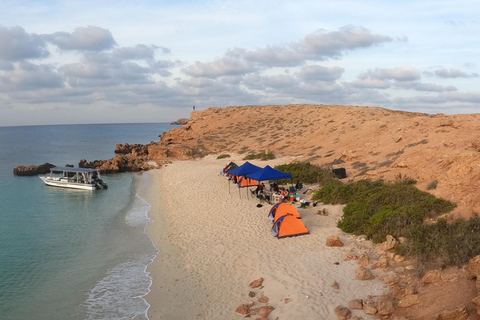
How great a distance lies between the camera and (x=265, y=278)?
10273 mm

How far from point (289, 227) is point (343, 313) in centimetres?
550

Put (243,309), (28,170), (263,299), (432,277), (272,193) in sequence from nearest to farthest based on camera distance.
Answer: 1. (432,277)
2. (243,309)
3. (263,299)
4. (272,193)
5. (28,170)

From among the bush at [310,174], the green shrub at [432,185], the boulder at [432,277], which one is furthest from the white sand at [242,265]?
the bush at [310,174]

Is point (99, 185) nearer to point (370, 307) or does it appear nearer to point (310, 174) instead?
point (310, 174)

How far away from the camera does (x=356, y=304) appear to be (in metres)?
8.13

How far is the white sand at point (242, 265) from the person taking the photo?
898 cm

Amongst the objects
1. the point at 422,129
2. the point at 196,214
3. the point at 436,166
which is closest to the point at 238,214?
the point at 196,214

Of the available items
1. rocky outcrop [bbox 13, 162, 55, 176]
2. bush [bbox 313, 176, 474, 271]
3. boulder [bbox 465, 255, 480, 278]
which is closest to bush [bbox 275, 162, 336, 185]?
bush [bbox 313, 176, 474, 271]

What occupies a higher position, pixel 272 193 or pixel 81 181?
pixel 272 193

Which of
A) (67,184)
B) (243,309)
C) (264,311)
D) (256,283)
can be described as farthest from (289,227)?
(67,184)

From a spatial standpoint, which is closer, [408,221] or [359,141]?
[408,221]

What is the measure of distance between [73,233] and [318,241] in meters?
12.2

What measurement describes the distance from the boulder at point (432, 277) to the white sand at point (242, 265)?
967 mm

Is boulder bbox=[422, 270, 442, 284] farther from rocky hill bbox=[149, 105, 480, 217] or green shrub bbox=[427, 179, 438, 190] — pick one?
green shrub bbox=[427, 179, 438, 190]
